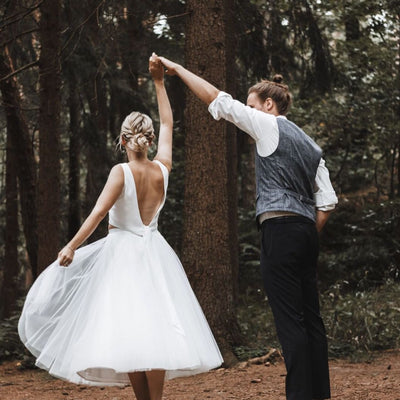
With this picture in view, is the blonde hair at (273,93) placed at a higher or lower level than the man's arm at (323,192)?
higher

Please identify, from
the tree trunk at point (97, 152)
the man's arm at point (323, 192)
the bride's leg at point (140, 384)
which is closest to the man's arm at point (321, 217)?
the man's arm at point (323, 192)

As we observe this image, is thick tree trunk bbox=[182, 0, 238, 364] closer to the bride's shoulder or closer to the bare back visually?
the bare back

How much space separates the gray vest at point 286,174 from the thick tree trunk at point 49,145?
729 cm

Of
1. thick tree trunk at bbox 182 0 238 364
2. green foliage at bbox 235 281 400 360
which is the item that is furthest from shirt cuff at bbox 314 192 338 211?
green foliage at bbox 235 281 400 360

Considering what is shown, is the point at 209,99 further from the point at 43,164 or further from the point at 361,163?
the point at 361,163

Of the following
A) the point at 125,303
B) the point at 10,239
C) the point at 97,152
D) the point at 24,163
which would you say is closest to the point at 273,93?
the point at 125,303

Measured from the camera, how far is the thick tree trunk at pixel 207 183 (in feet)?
26.0

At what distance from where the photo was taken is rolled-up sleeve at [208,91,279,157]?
170 inches

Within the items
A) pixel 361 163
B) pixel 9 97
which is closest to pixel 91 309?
pixel 9 97

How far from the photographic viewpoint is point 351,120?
16031mm

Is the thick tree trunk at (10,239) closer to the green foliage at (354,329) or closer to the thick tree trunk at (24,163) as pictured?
the thick tree trunk at (24,163)

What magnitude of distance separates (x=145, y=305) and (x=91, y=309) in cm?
38

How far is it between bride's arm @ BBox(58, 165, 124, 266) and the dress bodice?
56mm

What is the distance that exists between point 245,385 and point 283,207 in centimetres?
→ 325
